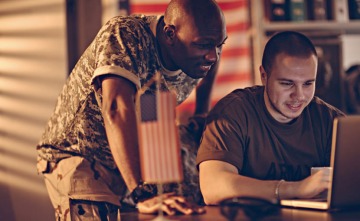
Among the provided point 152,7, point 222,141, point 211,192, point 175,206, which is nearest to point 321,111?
point 222,141

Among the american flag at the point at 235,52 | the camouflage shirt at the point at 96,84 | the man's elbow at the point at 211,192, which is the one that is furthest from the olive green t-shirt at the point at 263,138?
the american flag at the point at 235,52

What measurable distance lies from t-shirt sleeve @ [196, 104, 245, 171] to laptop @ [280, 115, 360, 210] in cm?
50

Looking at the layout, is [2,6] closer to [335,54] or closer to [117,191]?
[117,191]

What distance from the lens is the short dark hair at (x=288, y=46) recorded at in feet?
7.29

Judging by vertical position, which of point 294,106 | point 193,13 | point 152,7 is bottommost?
point 294,106

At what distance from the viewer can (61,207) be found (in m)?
2.18

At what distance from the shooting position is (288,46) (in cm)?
224

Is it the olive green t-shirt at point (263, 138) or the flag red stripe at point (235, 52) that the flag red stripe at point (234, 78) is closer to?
the flag red stripe at point (235, 52)

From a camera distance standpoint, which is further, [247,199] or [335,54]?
[335,54]

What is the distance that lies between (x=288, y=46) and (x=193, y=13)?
38cm

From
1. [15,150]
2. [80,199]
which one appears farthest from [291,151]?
[15,150]

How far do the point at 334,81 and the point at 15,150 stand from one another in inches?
69.7

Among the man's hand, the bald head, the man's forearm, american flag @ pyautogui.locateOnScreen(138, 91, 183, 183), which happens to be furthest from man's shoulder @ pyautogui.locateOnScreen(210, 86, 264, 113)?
american flag @ pyautogui.locateOnScreen(138, 91, 183, 183)

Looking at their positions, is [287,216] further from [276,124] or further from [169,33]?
[169,33]
